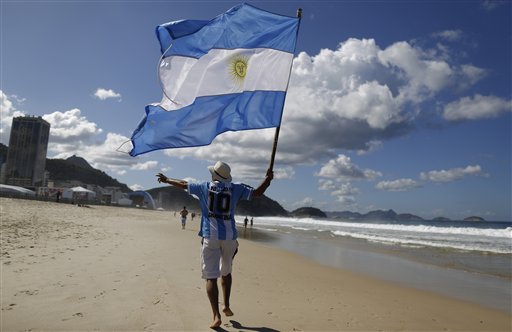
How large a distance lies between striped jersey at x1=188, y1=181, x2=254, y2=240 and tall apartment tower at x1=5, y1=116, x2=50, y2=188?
116033mm

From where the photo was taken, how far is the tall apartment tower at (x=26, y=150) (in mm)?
102375

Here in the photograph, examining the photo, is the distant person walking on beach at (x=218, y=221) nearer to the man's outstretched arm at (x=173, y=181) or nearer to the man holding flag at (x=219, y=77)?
the man's outstretched arm at (x=173, y=181)

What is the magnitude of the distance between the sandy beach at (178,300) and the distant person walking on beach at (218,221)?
630 millimetres

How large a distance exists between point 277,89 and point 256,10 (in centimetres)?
126

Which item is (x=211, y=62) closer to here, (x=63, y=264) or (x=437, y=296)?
(x=63, y=264)

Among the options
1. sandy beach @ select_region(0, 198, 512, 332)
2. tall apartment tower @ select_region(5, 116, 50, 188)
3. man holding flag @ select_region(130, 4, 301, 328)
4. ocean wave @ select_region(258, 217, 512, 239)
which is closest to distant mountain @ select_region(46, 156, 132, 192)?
tall apartment tower @ select_region(5, 116, 50, 188)

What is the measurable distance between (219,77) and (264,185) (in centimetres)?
193

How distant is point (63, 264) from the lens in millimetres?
7199

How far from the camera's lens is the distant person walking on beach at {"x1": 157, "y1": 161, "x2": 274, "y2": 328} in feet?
14.5

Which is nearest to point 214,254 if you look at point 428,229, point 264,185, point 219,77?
point 264,185

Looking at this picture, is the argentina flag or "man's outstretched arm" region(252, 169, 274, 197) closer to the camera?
"man's outstretched arm" region(252, 169, 274, 197)

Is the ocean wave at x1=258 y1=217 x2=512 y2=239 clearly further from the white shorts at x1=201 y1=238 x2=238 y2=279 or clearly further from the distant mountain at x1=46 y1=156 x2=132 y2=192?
the distant mountain at x1=46 y1=156 x2=132 y2=192

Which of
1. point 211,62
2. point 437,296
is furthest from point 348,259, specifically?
point 211,62

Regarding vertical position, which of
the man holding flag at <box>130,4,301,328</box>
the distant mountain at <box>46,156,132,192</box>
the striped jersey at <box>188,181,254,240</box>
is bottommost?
the striped jersey at <box>188,181,254,240</box>
